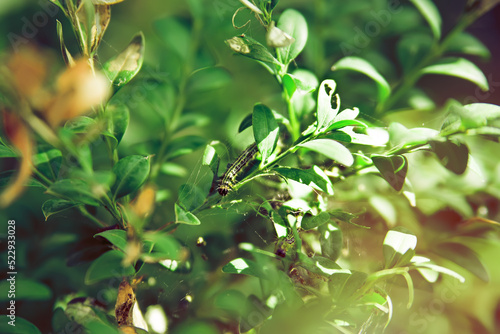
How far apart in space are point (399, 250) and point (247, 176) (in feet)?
0.68

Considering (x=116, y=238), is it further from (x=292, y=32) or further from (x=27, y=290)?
(x=292, y=32)

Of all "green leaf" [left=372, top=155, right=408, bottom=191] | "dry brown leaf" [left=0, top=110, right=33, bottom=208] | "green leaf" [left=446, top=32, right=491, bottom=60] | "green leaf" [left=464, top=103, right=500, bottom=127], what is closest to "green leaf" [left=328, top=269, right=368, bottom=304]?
"green leaf" [left=372, top=155, right=408, bottom=191]

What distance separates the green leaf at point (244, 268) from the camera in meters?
0.41

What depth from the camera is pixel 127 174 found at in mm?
383

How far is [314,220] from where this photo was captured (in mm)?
410

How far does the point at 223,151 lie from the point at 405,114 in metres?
0.42

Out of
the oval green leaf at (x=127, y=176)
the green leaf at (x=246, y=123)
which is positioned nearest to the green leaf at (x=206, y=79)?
the green leaf at (x=246, y=123)

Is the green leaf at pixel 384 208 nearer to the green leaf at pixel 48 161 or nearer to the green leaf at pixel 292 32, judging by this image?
the green leaf at pixel 292 32

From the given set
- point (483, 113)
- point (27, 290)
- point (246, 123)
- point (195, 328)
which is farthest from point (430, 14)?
point (27, 290)

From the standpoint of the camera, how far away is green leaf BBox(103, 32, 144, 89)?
0.42 m

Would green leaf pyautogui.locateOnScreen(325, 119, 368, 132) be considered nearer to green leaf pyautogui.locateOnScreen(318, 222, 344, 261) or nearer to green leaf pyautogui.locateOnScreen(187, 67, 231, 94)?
green leaf pyautogui.locateOnScreen(318, 222, 344, 261)

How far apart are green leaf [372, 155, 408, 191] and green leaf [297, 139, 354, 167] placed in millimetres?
68

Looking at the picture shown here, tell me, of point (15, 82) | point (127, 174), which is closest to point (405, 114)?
point (127, 174)

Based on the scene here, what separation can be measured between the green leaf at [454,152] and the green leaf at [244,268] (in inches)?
9.8
